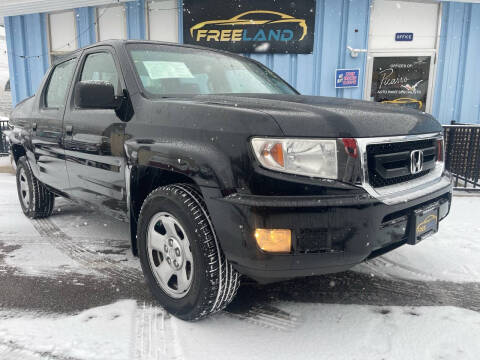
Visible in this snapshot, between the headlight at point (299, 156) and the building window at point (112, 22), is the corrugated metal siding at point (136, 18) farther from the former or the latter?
the headlight at point (299, 156)

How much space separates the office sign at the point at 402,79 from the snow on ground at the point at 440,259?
4.68m

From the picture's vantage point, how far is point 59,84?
366 centimetres

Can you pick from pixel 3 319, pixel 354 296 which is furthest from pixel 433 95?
pixel 3 319

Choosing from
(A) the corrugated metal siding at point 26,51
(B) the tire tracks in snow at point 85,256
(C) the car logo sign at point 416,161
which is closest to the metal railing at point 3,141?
(A) the corrugated metal siding at point 26,51

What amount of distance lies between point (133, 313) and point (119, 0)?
26.6 feet

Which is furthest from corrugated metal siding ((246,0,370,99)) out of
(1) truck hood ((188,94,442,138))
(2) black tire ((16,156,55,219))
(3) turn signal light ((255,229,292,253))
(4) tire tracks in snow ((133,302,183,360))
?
(3) turn signal light ((255,229,292,253))

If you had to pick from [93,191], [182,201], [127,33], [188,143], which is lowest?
[93,191]

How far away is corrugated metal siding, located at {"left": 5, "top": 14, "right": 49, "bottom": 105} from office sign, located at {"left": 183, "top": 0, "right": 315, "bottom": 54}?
4.16 meters

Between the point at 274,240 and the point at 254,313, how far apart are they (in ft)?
2.66

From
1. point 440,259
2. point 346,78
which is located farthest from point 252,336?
point 346,78

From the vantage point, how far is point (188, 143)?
2.01m

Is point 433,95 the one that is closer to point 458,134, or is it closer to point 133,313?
point 458,134

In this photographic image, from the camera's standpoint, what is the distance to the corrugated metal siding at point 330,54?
7.73 meters

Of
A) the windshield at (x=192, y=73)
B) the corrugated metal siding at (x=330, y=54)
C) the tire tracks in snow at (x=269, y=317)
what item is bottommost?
the tire tracks in snow at (x=269, y=317)
